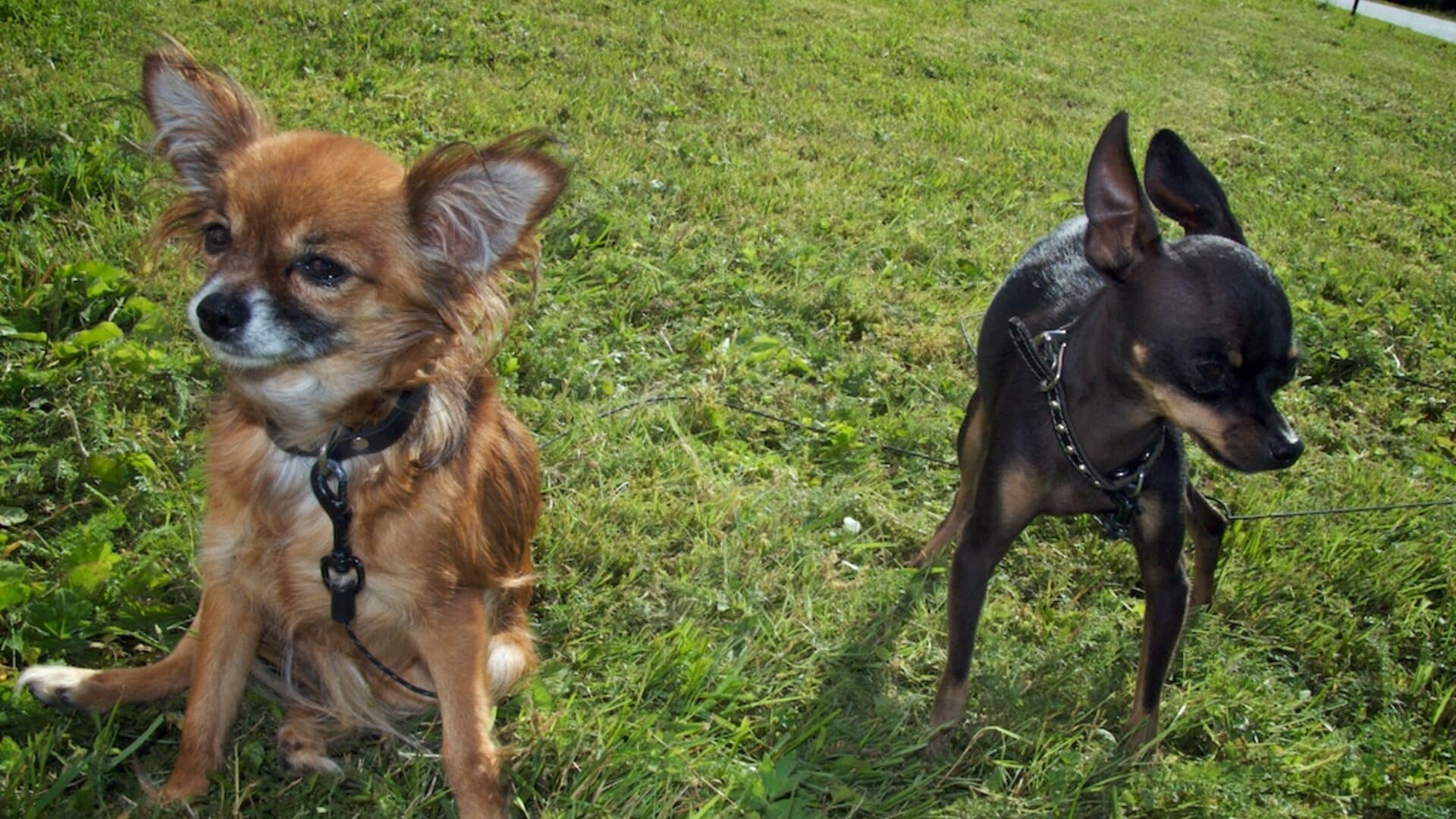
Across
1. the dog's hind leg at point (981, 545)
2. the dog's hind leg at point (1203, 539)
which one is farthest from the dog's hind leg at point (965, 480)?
the dog's hind leg at point (1203, 539)

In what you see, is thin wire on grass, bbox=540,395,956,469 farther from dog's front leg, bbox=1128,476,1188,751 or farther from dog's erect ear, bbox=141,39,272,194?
dog's erect ear, bbox=141,39,272,194

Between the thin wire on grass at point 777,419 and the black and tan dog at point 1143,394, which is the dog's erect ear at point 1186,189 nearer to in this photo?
the black and tan dog at point 1143,394

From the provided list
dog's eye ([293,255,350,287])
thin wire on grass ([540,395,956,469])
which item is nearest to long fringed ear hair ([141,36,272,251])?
dog's eye ([293,255,350,287])

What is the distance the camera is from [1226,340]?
2.47 meters

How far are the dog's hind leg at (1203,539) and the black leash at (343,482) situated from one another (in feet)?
7.66

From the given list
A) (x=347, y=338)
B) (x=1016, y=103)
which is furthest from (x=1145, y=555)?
(x=1016, y=103)

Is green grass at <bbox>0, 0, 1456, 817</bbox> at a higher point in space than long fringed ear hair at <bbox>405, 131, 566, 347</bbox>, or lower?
lower

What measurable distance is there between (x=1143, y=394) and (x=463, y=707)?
6.06ft

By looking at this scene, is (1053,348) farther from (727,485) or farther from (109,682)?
(109,682)

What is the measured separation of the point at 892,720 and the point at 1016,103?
7.19m

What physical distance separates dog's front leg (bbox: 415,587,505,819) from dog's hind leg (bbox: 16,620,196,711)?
590mm

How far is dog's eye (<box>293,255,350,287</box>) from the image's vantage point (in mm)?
2178

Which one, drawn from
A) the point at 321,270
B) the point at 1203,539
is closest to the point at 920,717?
the point at 1203,539

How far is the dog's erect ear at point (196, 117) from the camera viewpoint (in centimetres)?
229
